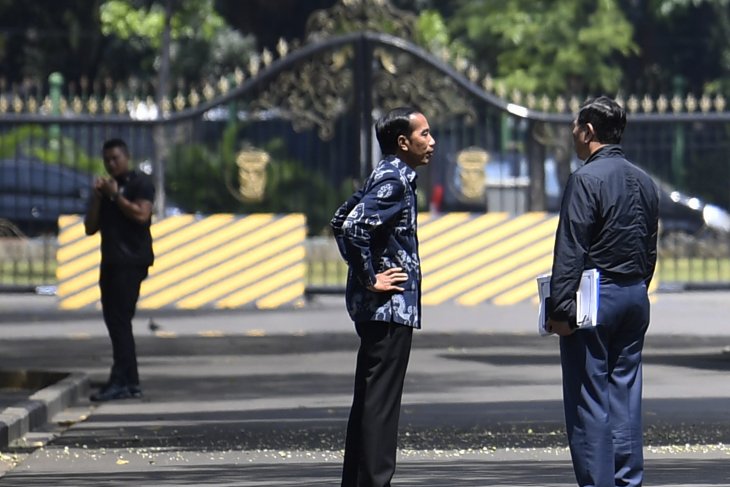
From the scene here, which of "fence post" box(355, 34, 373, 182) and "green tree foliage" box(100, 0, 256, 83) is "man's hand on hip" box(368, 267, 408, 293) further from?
"green tree foliage" box(100, 0, 256, 83)

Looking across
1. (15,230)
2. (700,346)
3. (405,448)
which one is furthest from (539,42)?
(405,448)

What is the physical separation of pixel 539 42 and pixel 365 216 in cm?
2911

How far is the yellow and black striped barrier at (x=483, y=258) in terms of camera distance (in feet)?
68.2

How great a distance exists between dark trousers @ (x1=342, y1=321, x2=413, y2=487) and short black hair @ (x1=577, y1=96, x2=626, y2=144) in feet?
3.52

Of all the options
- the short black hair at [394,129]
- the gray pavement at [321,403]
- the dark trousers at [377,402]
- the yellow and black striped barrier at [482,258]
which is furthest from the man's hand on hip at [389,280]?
the yellow and black striped barrier at [482,258]

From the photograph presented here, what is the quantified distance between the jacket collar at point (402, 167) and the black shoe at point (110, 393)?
17.8ft

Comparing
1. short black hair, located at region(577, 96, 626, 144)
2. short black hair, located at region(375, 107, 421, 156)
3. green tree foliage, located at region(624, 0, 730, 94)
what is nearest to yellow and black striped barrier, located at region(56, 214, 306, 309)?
short black hair, located at region(375, 107, 421, 156)

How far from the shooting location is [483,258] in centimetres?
2086

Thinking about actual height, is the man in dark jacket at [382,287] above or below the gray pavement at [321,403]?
above

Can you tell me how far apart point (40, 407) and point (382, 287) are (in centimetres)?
444

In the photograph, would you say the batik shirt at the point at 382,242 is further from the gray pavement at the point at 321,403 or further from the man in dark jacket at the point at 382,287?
the gray pavement at the point at 321,403

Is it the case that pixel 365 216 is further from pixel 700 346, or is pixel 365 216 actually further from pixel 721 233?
pixel 721 233

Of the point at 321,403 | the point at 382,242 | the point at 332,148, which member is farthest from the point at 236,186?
the point at 382,242

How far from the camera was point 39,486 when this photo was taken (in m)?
9.28
